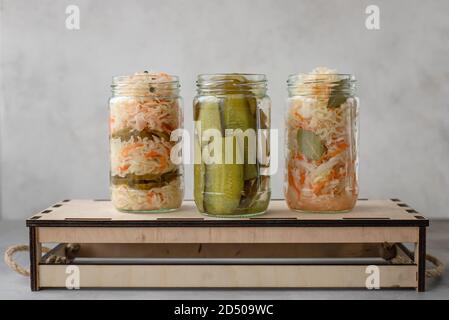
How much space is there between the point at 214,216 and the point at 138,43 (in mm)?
1276

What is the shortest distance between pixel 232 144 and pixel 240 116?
0.21 feet

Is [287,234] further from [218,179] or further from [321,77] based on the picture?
[321,77]

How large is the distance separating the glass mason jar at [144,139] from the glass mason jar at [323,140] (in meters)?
0.28

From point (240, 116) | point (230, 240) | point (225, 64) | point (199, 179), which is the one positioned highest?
point (225, 64)

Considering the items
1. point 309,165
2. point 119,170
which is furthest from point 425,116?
point 119,170

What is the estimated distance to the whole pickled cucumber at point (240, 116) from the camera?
1621 millimetres

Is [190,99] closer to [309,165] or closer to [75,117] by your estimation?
[75,117]

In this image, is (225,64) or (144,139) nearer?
(144,139)

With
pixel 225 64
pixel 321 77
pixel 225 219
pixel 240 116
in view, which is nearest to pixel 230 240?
pixel 225 219

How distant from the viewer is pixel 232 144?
63.9 inches

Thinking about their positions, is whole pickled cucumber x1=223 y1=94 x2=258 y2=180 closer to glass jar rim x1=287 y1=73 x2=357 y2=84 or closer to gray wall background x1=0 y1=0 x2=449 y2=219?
glass jar rim x1=287 y1=73 x2=357 y2=84

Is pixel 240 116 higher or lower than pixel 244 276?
higher

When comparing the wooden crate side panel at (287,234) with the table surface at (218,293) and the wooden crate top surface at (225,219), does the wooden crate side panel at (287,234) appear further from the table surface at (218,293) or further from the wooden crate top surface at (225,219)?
the table surface at (218,293)

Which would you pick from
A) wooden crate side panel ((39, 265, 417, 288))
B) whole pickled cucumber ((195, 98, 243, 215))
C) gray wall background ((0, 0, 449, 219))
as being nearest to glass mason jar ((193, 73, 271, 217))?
whole pickled cucumber ((195, 98, 243, 215))
